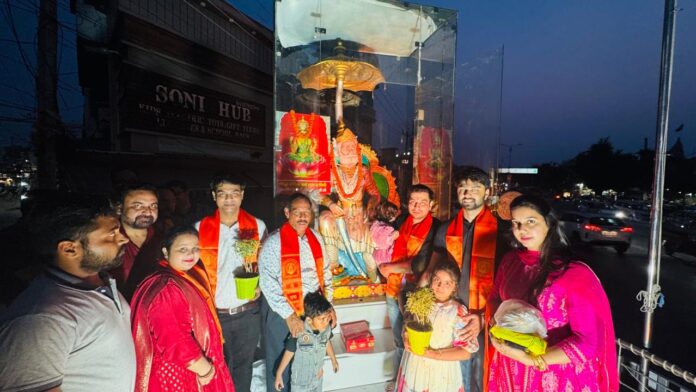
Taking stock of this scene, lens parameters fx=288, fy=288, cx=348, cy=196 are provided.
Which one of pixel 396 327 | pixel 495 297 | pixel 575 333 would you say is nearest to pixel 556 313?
pixel 575 333

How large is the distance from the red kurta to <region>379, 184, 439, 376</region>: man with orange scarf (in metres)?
2.07

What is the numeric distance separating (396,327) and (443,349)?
3.88 feet

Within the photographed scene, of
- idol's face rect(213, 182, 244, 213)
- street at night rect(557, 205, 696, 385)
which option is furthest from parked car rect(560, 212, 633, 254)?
idol's face rect(213, 182, 244, 213)

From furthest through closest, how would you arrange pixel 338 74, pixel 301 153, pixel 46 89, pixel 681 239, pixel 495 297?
pixel 681 239 < pixel 338 74 < pixel 46 89 < pixel 301 153 < pixel 495 297

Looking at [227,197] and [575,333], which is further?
[227,197]

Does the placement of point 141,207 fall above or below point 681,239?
above

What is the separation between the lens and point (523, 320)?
5.91 feet

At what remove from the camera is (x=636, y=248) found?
1139cm

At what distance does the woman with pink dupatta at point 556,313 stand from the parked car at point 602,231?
10174 mm

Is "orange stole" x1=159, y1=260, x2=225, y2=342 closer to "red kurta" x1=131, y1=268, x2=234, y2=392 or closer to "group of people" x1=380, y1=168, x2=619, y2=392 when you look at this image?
"red kurta" x1=131, y1=268, x2=234, y2=392

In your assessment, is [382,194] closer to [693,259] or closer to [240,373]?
[240,373]

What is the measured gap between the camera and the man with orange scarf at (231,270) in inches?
107

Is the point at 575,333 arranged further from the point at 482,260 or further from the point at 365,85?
the point at 365,85

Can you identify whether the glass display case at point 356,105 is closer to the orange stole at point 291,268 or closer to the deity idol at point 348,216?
the deity idol at point 348,216
